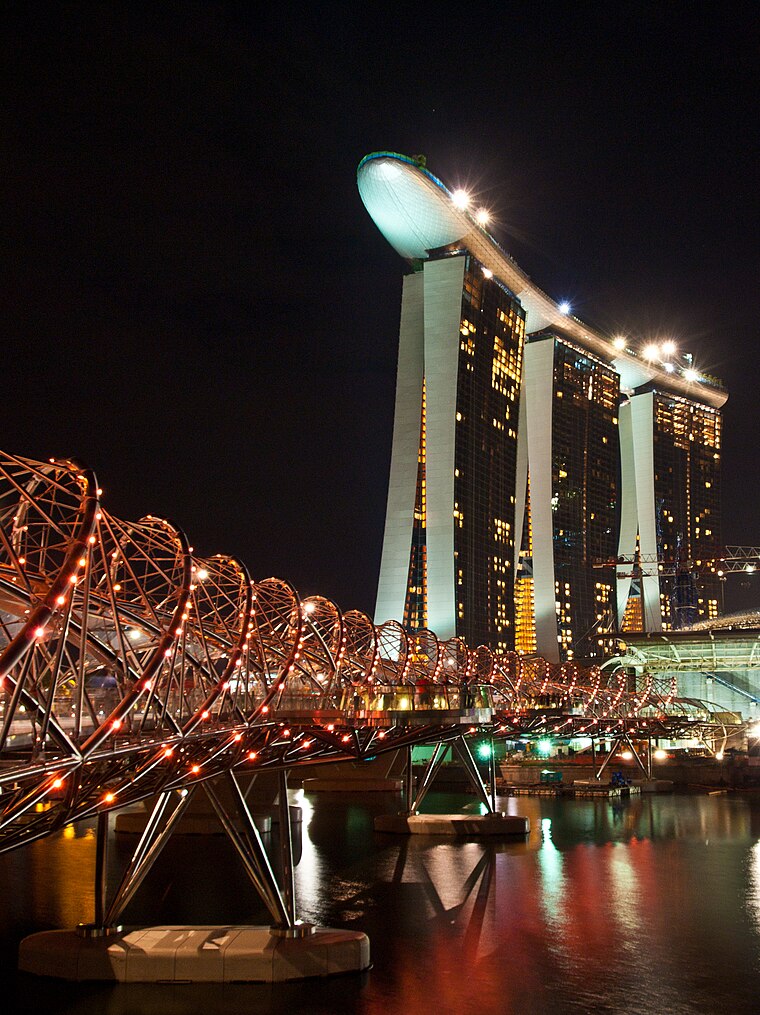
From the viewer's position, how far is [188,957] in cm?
2038

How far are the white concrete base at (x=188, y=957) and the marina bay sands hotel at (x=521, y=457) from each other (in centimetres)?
8034

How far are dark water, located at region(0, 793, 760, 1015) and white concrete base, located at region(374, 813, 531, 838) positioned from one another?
0.98m

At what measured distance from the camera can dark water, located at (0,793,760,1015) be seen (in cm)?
1969

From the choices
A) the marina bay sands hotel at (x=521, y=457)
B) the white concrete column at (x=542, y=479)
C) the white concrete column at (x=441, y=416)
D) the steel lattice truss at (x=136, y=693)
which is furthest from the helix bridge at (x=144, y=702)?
the white concrete column at (x=542, y=479)

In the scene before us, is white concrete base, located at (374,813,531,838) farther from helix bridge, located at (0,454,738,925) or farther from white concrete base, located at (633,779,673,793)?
white concrete base, located at (633,779,673,793)

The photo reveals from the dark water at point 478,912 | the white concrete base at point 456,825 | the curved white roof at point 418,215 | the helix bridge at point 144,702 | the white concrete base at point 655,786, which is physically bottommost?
the dark water at point 478,912

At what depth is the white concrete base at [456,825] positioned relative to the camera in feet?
138

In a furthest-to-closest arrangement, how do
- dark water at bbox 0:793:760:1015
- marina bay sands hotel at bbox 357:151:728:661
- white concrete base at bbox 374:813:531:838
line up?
marina bay sands hotel at bbox 357:151:728:661, white concrete base at bbox 374:813:531:838, dark water at bbox 0:793:760:1015

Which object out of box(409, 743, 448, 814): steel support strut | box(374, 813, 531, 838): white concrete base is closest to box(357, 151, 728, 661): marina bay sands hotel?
box(409, 743, 448, 814): steel support strut

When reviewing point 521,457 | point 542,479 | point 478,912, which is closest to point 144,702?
point 478,912

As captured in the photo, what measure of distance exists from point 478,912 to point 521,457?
117265mm

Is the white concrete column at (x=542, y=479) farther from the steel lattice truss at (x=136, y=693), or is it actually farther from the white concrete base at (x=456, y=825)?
the steel lattice truss at (x=136, y=693)

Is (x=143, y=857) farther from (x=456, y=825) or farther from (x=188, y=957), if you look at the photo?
(x=456, y=825)

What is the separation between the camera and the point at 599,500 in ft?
487
